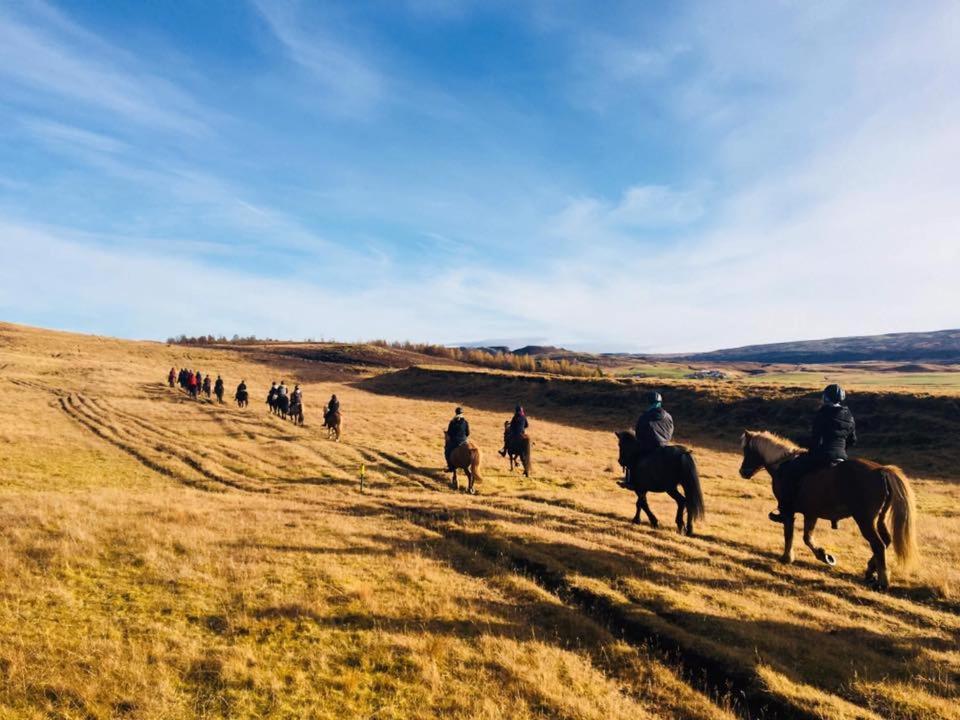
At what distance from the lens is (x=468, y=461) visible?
19.1 metres

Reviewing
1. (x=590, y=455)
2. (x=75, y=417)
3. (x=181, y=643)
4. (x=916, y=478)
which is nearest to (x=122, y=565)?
(x=181, y=643)

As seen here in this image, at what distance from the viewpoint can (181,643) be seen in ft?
24.0

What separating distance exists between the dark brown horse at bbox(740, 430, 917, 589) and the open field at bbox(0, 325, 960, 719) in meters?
0.61

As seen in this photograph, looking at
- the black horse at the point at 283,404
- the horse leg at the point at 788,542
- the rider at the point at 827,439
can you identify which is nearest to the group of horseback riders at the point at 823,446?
the rider at the point at 827,439

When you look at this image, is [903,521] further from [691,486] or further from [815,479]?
[691,486]

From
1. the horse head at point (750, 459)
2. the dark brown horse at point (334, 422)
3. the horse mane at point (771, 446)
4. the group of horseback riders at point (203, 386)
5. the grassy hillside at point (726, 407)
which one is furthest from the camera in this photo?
the group of horseback riders at point (203, 386)

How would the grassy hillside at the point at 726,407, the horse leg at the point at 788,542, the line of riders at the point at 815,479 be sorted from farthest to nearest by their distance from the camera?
1. the grassy hillside at the point at 726,407
2. the horse leg at the point at 788,542
3. the line of riders at the point at 815,479

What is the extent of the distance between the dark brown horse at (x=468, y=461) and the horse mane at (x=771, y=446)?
8824mm

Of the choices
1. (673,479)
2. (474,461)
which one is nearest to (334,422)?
(474,461)

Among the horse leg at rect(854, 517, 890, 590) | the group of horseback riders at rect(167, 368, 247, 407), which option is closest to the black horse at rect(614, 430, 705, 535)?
the horse leg at rect(854, 517, 890, 590)

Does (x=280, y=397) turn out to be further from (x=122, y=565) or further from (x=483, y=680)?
(x=483, y=680)

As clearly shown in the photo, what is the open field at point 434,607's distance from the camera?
633cm

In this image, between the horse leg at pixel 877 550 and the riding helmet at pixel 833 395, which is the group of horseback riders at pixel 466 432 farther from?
the horse leg at pixel 877 550

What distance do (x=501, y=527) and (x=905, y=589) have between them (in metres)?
8.06
